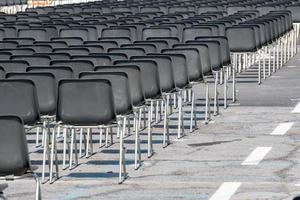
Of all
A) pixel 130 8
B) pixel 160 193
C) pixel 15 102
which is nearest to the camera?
pixel 160 193

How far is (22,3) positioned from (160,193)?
167ft

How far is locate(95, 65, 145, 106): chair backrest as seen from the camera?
16734 mm

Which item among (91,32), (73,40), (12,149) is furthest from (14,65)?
(91,32)

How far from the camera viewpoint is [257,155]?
16.6 m

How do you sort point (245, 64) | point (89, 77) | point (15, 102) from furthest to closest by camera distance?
point (245, 64) < point (89, 77) < point (15, 102)

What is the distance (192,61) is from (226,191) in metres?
6.93

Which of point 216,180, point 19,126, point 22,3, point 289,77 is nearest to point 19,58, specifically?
point 216,180

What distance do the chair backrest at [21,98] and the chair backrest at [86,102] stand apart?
38 cm

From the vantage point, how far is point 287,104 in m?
22.8

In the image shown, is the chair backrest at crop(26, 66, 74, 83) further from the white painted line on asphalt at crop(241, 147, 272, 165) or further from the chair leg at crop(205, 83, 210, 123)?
the chair leg at crop(205, 83, 210, 123)

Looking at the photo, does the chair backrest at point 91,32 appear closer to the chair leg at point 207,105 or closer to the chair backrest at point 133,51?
the chair leg at point 207,105

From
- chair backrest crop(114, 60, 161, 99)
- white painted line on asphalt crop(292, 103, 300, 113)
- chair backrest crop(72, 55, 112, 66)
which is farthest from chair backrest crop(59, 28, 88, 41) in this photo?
chair backrest crop(114, 60, 161, 99)

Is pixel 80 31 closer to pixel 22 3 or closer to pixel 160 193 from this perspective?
pixel 160 193

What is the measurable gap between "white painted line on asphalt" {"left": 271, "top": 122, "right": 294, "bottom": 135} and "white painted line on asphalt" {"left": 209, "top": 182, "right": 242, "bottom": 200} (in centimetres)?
465
